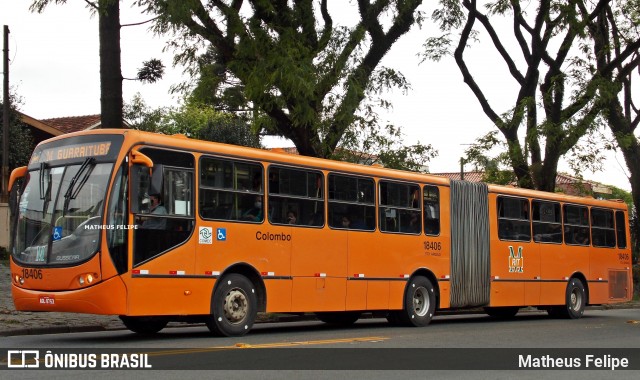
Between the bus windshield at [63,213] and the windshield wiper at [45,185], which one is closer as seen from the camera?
the bus windshield at [63,213]

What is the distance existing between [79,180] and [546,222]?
1296 centimetres

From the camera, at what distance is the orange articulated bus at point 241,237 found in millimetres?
12617

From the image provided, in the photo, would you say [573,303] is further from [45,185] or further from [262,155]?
[45,185]

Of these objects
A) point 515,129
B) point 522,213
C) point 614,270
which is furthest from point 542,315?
point 515,129

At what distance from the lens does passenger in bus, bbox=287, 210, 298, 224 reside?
603 inches

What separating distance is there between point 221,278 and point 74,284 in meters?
2.44

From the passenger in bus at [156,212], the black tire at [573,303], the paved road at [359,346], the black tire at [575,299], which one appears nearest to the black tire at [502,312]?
the black tire at [573,303]

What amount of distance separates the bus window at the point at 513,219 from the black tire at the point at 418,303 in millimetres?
3034

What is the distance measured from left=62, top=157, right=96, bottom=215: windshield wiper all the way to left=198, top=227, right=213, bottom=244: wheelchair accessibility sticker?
73.6 inches

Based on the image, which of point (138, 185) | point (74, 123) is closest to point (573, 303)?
point (138, 185)

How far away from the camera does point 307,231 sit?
15.7 metres

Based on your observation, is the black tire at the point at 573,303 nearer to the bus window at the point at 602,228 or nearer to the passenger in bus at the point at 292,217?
the bus window at the point at 602,228

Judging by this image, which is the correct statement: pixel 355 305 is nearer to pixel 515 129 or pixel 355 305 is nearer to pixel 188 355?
pixel 188 355

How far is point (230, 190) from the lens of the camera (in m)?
14.2
